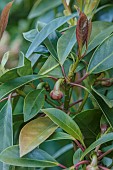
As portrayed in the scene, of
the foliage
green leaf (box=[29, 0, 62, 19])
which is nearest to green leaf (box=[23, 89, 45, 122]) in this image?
the foliage

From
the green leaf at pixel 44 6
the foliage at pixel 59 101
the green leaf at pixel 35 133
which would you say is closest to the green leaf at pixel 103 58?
the foliage at pixel 59 101

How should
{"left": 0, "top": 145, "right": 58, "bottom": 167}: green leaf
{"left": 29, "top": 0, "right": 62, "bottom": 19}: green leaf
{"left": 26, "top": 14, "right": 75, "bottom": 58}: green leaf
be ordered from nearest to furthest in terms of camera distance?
{"left": 0, "top": 145, "right": 58, "bottom": 167}: green leaf, {"left": 26, "top": 14, "right": 75, "bottom": 58}: green leaf, {"left": 29, "top": 0, "right": 62, "bottom": 19}: green leaf

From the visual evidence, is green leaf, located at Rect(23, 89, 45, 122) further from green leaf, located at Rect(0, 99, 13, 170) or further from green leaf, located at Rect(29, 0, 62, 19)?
green leaf, located at Rect(29, 0, 62, 19)

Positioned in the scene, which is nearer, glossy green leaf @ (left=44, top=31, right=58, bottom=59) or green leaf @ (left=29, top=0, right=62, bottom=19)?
glossy green leaf @ (left=44, top=31, right=58, bottom=59)

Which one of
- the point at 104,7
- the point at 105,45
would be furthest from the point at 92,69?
the point at 104,7

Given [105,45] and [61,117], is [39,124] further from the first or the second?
[105,45]

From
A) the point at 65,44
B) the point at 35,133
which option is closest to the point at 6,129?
the point at 35,133

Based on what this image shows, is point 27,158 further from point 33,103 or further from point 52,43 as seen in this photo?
point 52,43

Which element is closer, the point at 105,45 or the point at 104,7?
the point at 105,45
